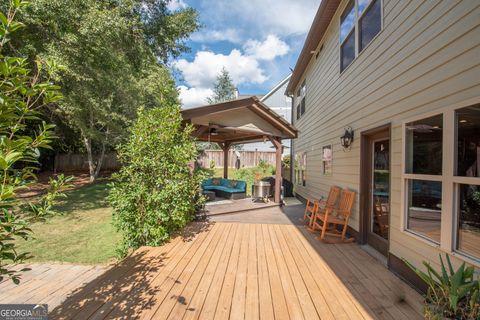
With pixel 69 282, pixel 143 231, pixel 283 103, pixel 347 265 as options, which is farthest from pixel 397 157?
pixel 283 103

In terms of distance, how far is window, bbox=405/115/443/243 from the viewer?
2805 mm

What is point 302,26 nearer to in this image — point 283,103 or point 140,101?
point 140,101

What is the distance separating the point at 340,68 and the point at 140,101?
9.05 meters

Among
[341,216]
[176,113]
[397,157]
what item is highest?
[176,113]

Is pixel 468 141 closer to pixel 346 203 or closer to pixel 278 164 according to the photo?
pixel 346 203

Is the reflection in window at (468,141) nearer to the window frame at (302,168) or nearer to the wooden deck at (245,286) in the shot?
the wooden deck at (245,286)

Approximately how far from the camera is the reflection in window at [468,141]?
7.70 feet

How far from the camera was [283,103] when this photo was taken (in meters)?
23.0

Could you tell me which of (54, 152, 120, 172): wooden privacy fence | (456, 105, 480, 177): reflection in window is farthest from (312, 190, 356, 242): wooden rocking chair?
(54, 152, 120, 172): wooden privacy fence

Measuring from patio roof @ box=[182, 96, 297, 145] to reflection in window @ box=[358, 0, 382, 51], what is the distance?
3041 millimetres

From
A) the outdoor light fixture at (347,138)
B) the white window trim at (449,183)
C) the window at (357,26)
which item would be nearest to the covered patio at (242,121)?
the window at (357,26)

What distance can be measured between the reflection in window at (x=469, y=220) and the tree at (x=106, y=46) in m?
4.99

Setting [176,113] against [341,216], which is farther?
[341,216]

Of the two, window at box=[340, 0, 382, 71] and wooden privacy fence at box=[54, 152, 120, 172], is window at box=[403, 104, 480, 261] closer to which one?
window at box=[340, 0, 382, 71]
